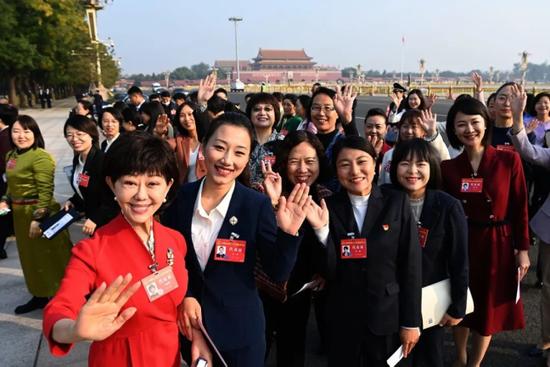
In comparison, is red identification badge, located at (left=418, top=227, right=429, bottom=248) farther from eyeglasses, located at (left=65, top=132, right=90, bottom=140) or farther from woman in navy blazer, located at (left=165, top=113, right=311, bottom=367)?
eyeglasses, located at (left=65, top=132, right=90, bottom=140)

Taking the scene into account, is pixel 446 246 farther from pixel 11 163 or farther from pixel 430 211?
pixel 11 163

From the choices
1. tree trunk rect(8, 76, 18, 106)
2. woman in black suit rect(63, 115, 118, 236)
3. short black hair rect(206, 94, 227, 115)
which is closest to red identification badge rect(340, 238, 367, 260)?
woman in black suit rect(63, 115, 118, 236)

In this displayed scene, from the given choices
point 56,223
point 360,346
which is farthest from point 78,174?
point 360,346

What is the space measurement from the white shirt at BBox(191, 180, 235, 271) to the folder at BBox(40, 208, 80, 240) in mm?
1645

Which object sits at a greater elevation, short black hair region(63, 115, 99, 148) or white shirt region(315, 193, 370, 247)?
short black hair region(63, 115, 99, 148)

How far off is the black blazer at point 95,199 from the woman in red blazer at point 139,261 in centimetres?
127

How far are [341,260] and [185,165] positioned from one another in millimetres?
2170

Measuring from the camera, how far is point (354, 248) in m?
2.02

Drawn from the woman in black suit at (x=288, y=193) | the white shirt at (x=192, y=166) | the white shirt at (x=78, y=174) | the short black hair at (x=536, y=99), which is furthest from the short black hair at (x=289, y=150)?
the short black hair at (x=536, y=99)

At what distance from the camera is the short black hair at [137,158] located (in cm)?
155

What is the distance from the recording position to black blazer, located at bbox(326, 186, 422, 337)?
2.01 m

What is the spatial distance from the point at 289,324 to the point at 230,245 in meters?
1.11

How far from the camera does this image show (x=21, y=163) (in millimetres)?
3402

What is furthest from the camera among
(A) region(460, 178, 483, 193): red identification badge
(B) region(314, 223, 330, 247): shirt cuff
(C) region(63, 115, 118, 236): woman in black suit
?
(C) region(63, 115, 118, 236): woman in black suit
